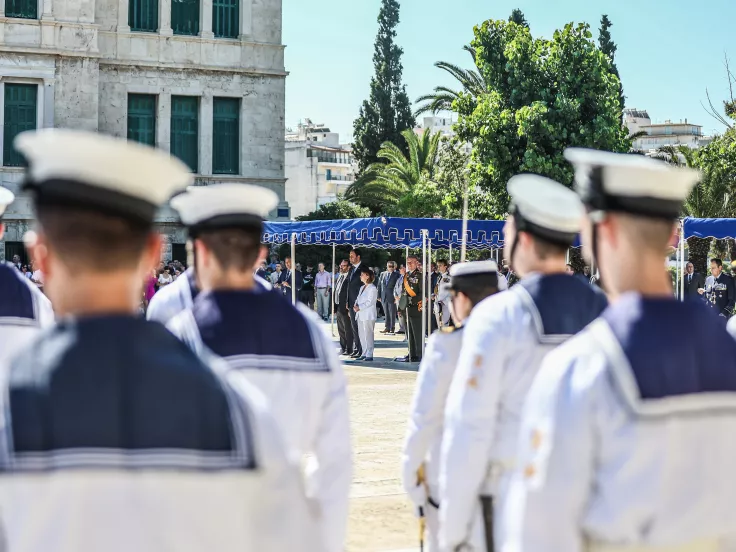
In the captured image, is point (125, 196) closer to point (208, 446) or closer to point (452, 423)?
point (208, 446)

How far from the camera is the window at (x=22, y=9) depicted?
37.5 metres

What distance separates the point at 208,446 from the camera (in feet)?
7.04

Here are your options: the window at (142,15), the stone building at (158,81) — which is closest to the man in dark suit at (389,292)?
the stone building at (158,81)

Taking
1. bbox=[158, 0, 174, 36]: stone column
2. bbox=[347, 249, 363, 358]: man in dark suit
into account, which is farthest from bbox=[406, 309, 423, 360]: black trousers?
bbox=[158, 0, 174, 36]: stone column

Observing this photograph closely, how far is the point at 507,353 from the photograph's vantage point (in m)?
4.23

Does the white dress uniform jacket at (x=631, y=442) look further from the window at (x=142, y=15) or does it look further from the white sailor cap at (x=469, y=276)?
the window at (x=142, y=15)

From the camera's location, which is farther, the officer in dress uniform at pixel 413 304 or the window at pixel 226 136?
the window at pixel 226 136

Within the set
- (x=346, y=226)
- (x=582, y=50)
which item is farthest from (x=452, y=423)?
(x=582, y=50)

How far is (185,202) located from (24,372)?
1.97 m

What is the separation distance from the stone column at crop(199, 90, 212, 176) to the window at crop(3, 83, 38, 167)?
18.9 feet

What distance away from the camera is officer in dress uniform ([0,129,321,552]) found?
2078mm

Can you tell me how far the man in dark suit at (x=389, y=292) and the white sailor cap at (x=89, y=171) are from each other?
70.2 ft

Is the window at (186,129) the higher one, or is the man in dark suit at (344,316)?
the window at (186,129)

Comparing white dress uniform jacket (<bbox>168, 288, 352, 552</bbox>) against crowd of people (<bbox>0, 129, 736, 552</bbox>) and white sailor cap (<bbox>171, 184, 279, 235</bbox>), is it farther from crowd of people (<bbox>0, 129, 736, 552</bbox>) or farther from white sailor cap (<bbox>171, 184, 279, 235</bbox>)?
white sailor cap (<bbox>171, 184, 279, 235</bbox>)
